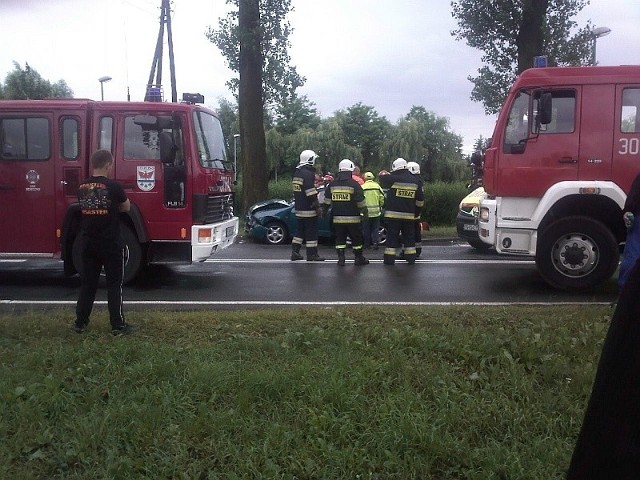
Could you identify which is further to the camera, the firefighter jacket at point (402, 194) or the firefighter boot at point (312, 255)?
the firefighter boot at point (312, 255)

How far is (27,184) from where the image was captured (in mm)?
9453

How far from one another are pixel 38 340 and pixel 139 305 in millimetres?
2251

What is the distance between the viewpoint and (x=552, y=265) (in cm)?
900

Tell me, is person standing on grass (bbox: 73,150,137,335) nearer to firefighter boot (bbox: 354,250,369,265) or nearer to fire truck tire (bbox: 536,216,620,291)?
fire truck tire (bbox: 536,216,620,291)

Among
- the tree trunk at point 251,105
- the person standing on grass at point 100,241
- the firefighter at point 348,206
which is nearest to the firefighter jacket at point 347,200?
the firefighter at point 348,206

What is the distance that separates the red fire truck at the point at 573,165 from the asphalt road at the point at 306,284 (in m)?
0.56

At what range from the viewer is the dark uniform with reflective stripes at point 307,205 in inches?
469

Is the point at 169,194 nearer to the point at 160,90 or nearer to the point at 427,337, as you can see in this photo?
the point at 160,90

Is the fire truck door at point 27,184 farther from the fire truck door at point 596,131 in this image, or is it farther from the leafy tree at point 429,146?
the leafy tree at point 429,146

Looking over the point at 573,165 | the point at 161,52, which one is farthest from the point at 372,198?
the point at 161,52

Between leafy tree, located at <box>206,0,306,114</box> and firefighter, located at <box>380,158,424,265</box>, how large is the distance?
858 centimetres

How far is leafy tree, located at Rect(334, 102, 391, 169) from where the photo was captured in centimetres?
5050

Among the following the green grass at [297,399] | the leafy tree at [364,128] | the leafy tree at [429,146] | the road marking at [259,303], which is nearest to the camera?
the green grass at [297,399]

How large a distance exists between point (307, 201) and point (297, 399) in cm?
741
